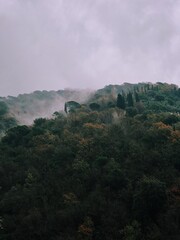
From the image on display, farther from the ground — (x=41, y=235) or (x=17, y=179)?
(x=17, y=179)

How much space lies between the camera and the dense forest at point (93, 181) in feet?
124

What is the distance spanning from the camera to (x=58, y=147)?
5959 centimetres

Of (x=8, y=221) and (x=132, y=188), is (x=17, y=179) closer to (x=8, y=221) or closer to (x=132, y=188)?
(x=8, y=221)

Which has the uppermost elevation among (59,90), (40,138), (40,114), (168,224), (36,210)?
(59,90)

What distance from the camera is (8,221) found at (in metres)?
39.7

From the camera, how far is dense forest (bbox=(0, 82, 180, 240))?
37719 mm

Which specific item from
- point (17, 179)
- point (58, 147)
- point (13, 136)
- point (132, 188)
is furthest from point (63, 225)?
point (13, 136)

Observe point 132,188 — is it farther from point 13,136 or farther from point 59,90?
point 59,90

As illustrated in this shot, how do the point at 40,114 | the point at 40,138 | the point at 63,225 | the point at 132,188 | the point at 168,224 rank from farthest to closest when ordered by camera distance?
the point at 40,114 → the point at 40,138 → the point at 132,188 → the point at 63,225 → the point at 168,224

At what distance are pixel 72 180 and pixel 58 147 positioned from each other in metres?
11.8

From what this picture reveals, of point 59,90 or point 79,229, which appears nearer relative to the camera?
point 79,229

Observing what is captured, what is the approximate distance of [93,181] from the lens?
158 ft

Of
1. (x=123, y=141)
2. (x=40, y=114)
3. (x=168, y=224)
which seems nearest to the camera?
(x=168, y=224)

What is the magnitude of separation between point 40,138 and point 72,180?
62.0 ft
